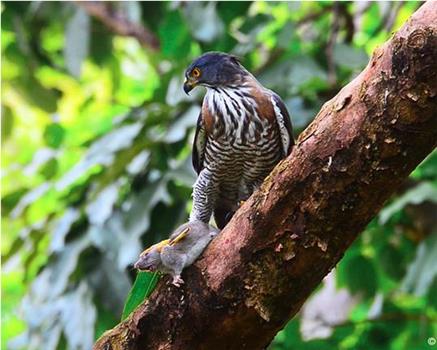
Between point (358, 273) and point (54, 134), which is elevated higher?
point (54, 134)

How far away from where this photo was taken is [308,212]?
1617 mm

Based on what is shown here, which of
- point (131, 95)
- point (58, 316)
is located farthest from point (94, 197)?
point (131, 95)

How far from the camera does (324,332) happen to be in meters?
3.85

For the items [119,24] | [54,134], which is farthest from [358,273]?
[119,24]

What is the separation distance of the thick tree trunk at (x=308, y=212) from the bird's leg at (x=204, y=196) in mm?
483

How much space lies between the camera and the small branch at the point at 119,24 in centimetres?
414

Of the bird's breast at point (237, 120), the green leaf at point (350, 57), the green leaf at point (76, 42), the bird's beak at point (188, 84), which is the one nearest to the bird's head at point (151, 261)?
the bird's breast at point (237, 120)

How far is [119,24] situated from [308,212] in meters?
2.81

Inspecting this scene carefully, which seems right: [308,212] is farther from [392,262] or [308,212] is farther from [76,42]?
[76,42]

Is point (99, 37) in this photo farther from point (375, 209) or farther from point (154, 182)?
point (375, 209)

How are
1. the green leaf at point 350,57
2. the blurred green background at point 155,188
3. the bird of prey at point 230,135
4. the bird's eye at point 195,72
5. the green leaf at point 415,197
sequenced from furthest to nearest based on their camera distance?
the green leaf at point 350,57
the blurred green background at point 155,188
the green leaf at point 415,197
the bird's eye at point 195,72
the bird of prey at point 230,135

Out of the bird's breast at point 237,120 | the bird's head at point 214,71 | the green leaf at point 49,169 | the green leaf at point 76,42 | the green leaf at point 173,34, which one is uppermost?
the green leaf at point 76,42

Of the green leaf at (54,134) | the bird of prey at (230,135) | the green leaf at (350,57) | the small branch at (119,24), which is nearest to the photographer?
the bird of prey at (230,135)

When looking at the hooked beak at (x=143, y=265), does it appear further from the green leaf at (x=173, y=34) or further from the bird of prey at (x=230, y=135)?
the green leaf at (x=173, y=34)
